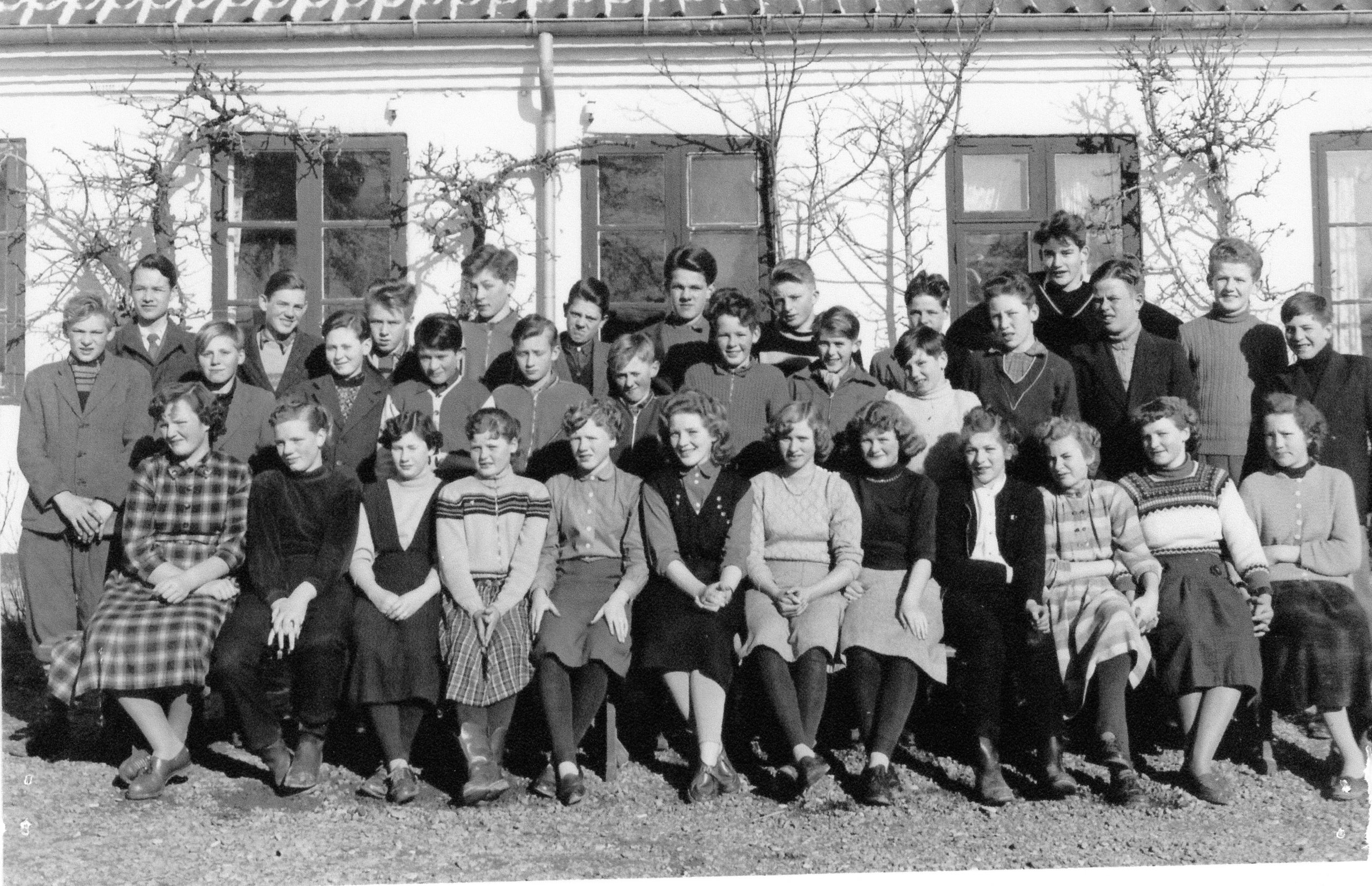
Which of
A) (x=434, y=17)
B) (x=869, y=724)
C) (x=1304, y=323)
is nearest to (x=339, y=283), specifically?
(x=434, y=17)

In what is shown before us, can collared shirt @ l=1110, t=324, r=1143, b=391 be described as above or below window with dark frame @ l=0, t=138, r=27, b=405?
below

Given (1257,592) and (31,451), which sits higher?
(31,451)

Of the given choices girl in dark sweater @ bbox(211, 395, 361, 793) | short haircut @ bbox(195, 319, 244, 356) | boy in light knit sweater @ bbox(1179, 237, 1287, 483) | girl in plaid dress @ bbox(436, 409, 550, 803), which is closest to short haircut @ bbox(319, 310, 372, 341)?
short haircut @ bbox(195, 319, 244, 356)

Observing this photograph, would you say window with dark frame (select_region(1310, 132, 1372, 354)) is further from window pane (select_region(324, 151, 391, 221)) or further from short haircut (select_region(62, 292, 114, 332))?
short haircut (select_region(62, 292, 114, 332))

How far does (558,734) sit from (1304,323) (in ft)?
11.0

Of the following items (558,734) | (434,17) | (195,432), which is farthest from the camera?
(434,17)

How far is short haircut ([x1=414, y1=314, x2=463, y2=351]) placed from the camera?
5.09 metres

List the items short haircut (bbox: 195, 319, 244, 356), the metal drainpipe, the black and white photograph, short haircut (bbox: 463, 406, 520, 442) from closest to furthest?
the black and white photograph, short haircut (bbox: 463, 406, 520, 442), short haircut (bbox: 195, 319, 244, 356), the metal drainpipe

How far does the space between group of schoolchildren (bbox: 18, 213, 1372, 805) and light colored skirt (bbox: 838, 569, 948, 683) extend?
1 cm

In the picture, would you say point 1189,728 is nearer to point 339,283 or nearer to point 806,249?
point 806,249

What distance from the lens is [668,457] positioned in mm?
4941

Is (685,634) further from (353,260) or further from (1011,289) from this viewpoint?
(353,260)

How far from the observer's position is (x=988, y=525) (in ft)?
15.5

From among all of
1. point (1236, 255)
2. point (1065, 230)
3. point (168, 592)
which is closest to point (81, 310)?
point (168, 592)
